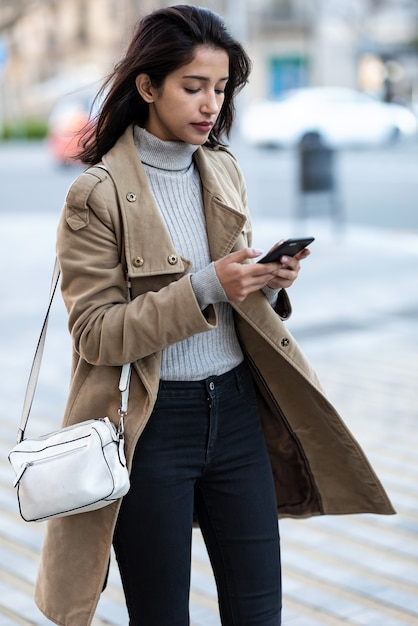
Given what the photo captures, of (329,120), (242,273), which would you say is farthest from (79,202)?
(329,120)

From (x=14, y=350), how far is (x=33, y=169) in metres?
15.8

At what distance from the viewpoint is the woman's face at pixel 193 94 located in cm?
229

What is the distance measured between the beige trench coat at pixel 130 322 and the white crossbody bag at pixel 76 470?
0.18 ft

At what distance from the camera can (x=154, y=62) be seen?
2.31 meters

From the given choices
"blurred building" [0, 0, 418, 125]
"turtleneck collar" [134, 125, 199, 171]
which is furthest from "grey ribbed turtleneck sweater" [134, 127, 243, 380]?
"blurred building" [0, 0, 418, 125]

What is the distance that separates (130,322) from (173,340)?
0.09 m

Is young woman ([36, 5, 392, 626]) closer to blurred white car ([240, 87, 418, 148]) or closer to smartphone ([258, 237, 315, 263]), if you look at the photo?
smartphone ([258, 237, 315, 263])

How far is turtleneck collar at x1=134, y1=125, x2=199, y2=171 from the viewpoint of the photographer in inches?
93.7

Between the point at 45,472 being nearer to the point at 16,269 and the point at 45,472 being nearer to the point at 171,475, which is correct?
the point at 171,475

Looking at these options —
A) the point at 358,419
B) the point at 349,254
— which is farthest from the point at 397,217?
the point at 358,419

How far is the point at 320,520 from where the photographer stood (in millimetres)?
4266

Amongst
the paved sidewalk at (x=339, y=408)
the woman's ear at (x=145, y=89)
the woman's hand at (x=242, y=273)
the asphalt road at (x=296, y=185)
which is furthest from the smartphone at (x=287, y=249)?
the asphalt road at (x=296, y=185)

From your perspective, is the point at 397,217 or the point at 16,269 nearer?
the point at 16,269

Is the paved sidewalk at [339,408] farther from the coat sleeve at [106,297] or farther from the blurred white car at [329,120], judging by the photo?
the blurred white car at [329,120]
